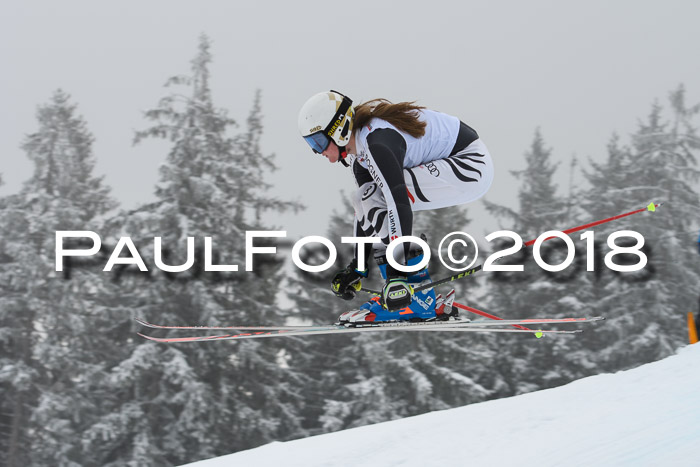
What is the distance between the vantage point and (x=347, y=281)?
16.2 ft

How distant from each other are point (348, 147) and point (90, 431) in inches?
754

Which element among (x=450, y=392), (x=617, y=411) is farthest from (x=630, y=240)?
(x=617, y=411)

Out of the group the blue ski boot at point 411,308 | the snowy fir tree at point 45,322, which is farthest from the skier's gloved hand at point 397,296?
the snowy fir tree at point 45,322

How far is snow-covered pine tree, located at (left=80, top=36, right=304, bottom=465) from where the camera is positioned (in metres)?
21.0

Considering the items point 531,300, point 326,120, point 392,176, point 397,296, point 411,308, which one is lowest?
point 531,300

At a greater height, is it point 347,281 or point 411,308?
point 347,281

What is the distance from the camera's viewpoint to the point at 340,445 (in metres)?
5.23

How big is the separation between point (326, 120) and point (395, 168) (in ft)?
1.75

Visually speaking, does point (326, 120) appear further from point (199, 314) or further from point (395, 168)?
point (199, 314)

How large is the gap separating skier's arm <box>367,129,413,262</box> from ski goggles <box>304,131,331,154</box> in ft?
0.94

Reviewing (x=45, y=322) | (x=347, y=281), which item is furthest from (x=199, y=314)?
(x=347, y=281)

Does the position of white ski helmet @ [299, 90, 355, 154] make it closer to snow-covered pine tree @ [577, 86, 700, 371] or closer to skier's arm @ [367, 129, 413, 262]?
skier's arm @ [367, 129, 413, 262]

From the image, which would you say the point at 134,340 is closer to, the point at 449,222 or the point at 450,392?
the point at 450,392

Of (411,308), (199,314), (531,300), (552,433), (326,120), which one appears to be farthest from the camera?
(531,300)
